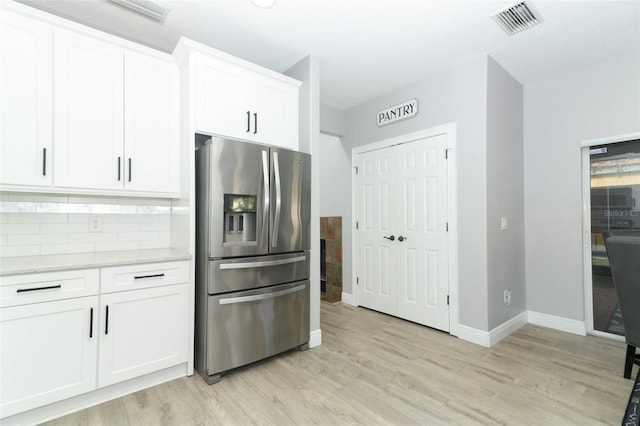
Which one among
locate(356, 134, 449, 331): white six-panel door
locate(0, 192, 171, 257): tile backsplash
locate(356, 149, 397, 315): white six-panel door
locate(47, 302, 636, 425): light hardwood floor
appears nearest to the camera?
locate(47, 302, 636, 425): light hardwood floor

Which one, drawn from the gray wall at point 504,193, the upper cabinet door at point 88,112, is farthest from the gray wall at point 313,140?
the gray wall at point 504,193

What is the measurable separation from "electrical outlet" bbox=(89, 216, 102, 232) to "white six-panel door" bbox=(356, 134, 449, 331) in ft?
9.31

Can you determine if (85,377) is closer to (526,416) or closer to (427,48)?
(526,416)

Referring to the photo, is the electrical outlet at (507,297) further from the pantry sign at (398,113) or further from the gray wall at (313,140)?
the pantry sign at (398,113)

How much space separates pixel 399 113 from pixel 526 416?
2980 mm

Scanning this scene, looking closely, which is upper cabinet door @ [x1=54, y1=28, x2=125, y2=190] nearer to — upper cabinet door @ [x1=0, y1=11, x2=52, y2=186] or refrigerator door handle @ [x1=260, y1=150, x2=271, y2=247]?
upper cabinet door @ [x1=0, y1=11, x2=52, y2=186]

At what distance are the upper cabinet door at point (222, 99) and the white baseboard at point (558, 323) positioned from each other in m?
3.61

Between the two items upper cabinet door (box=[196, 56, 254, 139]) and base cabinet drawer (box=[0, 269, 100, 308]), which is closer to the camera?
base cabinet drawer (box=[0, 269, 100, 308])

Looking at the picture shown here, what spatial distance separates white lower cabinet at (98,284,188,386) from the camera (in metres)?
1.97

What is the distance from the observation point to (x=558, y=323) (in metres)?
3.30

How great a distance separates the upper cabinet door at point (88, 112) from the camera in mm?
2037

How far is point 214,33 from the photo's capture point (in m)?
2.58

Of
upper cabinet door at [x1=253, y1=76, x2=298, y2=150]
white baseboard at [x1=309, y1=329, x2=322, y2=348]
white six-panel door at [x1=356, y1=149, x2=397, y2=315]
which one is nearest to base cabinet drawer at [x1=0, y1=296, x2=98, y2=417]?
white baseboard at [x1=309, y1=329, x2=322, y2=348]

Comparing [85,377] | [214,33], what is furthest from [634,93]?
[85,377]
